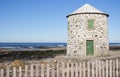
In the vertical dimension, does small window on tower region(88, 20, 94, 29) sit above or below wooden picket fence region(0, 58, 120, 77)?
above

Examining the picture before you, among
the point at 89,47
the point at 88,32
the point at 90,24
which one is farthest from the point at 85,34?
the point at 89,47

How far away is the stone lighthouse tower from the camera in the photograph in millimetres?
22453

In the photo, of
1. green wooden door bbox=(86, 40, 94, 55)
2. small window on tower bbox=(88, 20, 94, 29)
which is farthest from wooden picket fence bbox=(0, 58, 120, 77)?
small window on tower bbox=(88, 20, 94, 29)

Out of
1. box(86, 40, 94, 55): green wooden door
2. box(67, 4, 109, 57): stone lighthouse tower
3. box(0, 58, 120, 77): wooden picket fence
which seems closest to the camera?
box(0, 58, 120, 77): wooden picket fence

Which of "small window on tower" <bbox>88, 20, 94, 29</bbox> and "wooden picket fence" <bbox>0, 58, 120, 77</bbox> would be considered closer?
"wooden picket fence" <bbox>0, 58, 120, 77</bbox>

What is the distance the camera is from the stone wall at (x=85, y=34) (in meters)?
22.5

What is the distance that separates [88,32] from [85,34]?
407 mm

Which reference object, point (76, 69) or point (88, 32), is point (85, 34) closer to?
point (88, 32)

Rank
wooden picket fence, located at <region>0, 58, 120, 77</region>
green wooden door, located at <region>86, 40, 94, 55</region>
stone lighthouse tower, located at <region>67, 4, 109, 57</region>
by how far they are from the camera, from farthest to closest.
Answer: green wooden door, located at <region>86, 40, 94, 55</region> → stone lighthouse tower, located at <region>67, 4, 109, 57</region> → wooden picket fence, located at <region>0, 58, 120, 77</region>

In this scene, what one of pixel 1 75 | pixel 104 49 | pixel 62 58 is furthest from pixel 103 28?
pixel 1 75

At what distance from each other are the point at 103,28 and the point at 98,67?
54.7ft

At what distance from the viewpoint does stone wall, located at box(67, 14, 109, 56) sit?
884 inches

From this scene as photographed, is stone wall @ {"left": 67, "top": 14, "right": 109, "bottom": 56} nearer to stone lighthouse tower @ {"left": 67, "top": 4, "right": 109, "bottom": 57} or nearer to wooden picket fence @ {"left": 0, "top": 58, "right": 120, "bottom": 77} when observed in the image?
stone lighthouse tower @ {"left": 67, "top": 4, "right": 109, "bottom": 57}

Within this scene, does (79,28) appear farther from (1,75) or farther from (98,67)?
(1,75)
